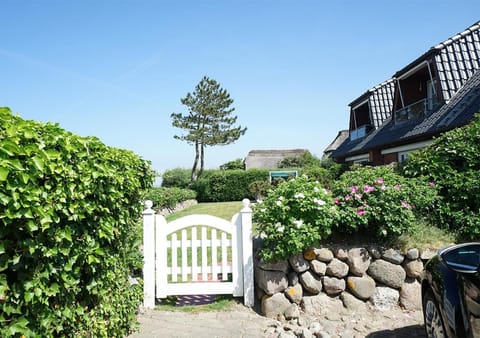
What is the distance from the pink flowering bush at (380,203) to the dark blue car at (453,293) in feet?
4.60

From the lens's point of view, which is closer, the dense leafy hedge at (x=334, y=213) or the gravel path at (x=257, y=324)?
the gravel path at (x=257, y=324)

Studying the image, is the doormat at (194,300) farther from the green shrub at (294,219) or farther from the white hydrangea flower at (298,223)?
the white hydrangea flower at (298,223)

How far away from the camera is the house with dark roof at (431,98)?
1138 centimetres

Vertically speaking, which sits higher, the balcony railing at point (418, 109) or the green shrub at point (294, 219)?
the balcony railing at point (418, 109)

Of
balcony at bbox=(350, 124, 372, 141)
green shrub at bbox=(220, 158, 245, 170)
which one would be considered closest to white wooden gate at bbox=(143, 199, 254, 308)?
balcony at bbox=(350, 124, 372, 141)

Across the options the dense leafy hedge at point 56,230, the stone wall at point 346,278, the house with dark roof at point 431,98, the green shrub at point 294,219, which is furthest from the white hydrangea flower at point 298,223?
the house with dark roof at point 431,98

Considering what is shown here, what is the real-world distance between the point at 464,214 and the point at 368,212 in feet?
5.85

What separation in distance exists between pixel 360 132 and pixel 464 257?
18181 millimetres

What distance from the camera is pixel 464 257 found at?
2.76 m

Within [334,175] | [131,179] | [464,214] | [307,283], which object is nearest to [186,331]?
[307,283]

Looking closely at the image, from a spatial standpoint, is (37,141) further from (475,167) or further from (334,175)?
(334,175)

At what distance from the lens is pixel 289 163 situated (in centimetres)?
3812

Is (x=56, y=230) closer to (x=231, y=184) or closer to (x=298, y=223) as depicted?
(x=298, y=223)

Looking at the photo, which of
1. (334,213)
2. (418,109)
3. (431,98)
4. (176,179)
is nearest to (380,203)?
(334,213)
